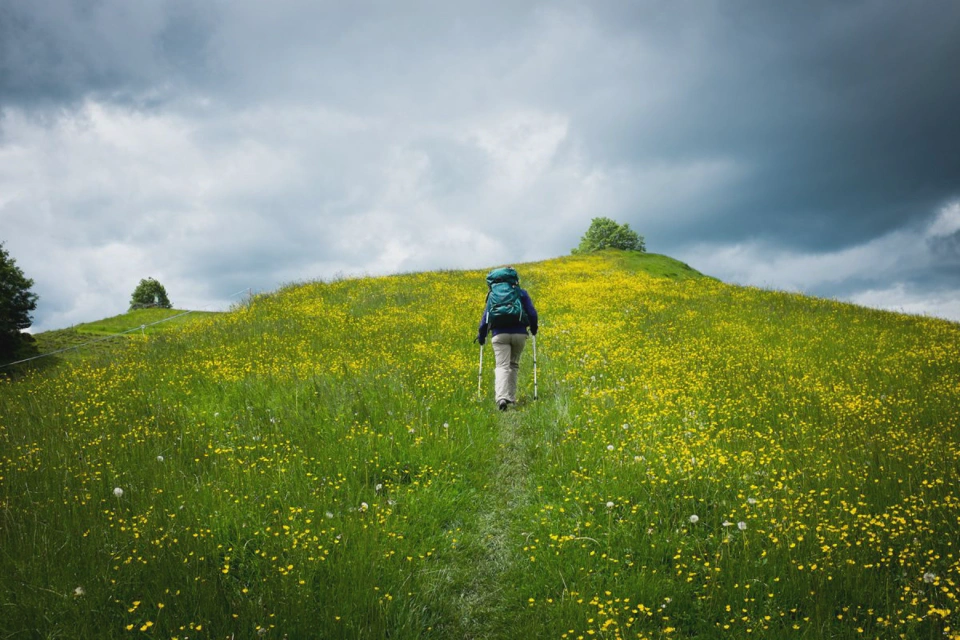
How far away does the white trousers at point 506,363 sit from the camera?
8.86 m

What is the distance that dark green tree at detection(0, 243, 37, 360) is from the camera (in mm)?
16172

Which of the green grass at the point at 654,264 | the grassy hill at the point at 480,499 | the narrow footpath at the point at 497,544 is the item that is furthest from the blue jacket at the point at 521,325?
the green grass at the point at 654,264

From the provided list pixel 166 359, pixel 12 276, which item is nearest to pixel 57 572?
pixel 166 359

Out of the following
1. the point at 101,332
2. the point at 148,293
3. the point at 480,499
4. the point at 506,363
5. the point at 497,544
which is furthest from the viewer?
the point at 148,293

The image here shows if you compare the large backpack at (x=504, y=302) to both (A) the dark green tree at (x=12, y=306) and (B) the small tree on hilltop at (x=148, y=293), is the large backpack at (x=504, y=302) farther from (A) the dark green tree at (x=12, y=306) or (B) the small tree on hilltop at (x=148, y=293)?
(B) the small tree on hilltop at (x=148, y=293)

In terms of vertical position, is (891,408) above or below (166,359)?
below

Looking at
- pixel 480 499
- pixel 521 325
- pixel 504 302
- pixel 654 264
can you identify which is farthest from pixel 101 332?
pixel 654 264

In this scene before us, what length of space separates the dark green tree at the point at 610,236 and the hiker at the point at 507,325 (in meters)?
55.9

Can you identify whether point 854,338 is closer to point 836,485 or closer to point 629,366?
point 629,366

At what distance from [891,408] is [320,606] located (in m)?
8.84

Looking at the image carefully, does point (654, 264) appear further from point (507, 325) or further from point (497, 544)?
point (497, 544)

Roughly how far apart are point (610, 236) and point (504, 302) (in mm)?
57543

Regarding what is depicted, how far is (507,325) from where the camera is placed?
9.13 m

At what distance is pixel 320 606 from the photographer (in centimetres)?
370
